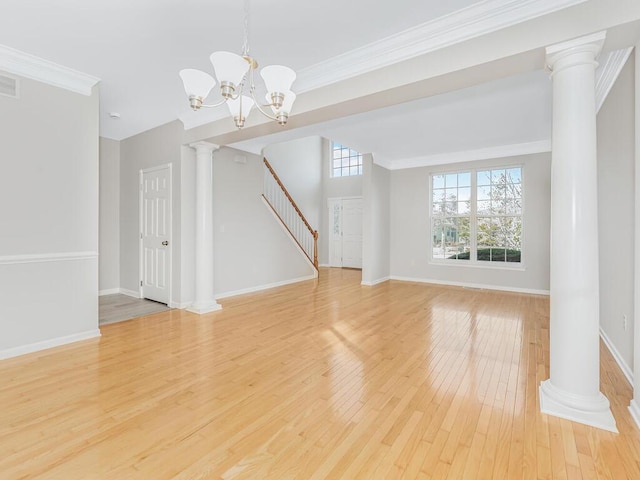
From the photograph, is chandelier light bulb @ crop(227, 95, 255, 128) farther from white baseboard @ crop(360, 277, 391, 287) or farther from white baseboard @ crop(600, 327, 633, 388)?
white baseboard @ crop(360, 277, 391, 287)

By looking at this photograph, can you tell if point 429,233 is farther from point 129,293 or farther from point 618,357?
point 129,293

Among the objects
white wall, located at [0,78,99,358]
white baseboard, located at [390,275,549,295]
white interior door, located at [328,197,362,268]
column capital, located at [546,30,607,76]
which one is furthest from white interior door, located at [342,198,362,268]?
column capital, located at [546,30,607,76]

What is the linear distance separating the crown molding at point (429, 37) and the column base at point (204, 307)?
325cm

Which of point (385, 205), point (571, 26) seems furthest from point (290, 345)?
point (385, 205)

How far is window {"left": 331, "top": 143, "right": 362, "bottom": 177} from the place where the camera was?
381 inches

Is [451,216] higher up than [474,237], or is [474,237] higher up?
[451,216]

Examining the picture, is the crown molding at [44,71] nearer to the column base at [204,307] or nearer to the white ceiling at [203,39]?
the white ceiling at [203,39]

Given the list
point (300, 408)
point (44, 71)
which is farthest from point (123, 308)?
point (300, 408)

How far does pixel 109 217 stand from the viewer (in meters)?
5.76

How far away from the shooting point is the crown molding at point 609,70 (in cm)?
248

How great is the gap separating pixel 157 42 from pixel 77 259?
240 cm

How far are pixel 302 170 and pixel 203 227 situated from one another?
5.28 m

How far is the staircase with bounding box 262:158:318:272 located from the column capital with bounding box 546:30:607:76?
569cm

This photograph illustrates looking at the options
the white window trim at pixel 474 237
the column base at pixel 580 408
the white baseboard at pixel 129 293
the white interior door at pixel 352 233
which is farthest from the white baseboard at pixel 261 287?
the column base at pixel 580 408
